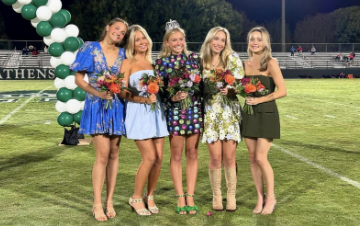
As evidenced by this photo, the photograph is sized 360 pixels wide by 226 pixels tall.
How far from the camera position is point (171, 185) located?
6598mm

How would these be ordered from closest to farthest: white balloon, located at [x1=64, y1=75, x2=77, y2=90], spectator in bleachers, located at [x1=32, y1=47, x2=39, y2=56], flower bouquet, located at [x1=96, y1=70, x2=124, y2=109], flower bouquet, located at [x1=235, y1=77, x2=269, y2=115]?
flower bouquet, located at [x1=96, y1=70, x2=124, y2=109], flower bouquet, located at [x1=235, y1=77, x2=269, y2=115], white balloon, located at [x1=64, y1=75, x2=77, y2=90], spectator in bleachers, located at [x1=32, y1=47, x2=39, y2=56]

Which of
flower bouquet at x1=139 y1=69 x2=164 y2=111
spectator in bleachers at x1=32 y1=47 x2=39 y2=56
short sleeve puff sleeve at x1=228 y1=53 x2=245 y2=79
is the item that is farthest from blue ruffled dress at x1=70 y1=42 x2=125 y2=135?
spectator in bleachers at x1=32 y1=47 x2=39 y2=56

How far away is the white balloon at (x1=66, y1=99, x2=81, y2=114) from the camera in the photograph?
955 centimetres

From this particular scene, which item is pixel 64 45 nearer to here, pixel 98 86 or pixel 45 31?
pixel 45 31

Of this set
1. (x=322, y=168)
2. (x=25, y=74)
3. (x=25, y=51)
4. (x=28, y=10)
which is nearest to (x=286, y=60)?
(x=25, y=51)

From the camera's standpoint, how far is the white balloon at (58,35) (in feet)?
31.0

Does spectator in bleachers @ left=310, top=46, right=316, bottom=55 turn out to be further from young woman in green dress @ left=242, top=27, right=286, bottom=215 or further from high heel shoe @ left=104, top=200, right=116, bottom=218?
high heel shoe @ left=104, top=200, right=116, bottom=218

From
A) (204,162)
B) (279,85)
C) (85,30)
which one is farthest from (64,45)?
(85,30)

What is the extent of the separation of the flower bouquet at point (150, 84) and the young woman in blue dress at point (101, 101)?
0.29 meters

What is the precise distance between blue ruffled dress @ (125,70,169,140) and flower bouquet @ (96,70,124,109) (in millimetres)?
235

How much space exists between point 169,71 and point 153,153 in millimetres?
776

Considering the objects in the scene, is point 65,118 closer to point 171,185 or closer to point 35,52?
point 171,185

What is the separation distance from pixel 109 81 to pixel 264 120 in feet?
5.01

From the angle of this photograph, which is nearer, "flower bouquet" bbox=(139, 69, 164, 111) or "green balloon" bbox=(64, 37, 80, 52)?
"flower bouquet" bbox=(139, 69, 164, 111)
